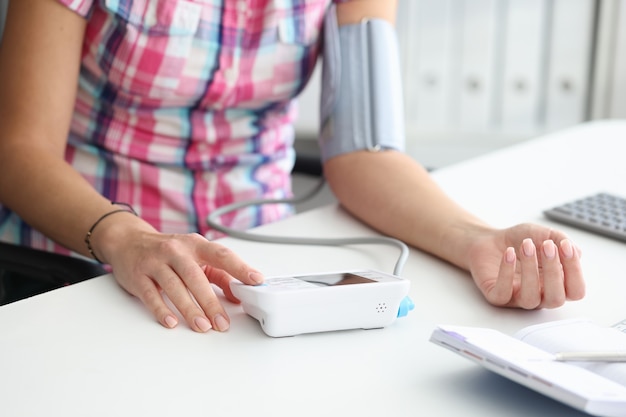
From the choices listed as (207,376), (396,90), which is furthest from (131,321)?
(396,90)

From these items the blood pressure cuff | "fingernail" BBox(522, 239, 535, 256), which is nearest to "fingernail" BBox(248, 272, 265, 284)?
"fingernail" BBox(522, 239, 535, 256)

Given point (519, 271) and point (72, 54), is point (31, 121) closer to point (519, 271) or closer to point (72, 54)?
point (72, 54)

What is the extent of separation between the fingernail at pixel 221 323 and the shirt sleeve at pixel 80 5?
45 centimetres

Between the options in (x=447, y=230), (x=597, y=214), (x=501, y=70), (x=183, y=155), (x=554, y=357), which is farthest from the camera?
(x=501, y=70)

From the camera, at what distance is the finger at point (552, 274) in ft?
2.57

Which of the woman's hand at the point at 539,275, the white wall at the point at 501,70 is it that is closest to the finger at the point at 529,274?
the woman's hand at the point at 539,275

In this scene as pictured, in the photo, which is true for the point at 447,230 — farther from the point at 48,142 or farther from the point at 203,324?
the point at 48,142

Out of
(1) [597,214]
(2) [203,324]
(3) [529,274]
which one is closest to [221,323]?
(2) [203,324]

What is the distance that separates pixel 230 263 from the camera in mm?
781

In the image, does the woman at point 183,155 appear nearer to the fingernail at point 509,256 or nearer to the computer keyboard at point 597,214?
the fingernail at point 509,256

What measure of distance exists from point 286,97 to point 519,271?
497 mm

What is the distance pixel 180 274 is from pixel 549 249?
32cm

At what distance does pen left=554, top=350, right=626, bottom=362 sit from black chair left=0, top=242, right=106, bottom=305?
1.61ft

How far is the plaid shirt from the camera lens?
107 cm
